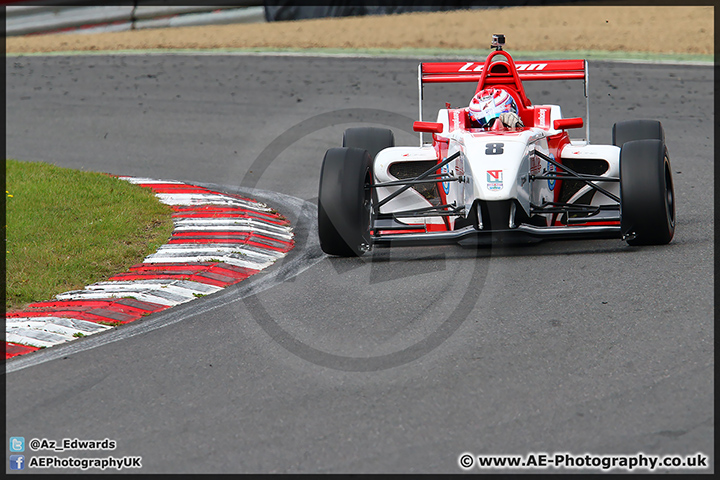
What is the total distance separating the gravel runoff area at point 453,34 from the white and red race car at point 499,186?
10724 millimetres

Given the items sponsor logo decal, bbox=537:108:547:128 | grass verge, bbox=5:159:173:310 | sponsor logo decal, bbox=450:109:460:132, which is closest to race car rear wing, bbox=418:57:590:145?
sponsor logo decal, bbox=537:108:547:128

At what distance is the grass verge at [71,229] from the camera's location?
693 centimetres

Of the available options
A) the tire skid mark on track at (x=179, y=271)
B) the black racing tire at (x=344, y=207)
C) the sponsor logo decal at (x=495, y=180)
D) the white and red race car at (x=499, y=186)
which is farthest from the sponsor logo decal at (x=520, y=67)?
the sponsor logo decal at (x=495, y=180)

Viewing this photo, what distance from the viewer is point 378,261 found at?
7.24 metres

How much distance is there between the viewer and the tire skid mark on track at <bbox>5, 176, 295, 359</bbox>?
19.8ft

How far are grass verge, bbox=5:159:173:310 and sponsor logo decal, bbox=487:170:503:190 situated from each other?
8.57ft

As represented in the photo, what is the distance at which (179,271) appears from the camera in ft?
23.4

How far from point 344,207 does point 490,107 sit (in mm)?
1474

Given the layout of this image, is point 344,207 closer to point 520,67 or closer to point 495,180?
point 495,180

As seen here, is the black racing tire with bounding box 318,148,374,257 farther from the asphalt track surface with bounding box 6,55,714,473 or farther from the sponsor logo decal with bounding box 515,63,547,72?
the sponsor logo decal with bounding box 515,63,547,72

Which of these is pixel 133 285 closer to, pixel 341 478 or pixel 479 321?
pixel 479 321

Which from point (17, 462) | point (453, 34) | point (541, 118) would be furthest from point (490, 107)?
point (453, 34)

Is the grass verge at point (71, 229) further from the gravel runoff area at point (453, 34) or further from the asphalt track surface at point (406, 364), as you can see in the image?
the gravel runoff area at point (453, 34)

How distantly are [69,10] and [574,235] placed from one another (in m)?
16.5
